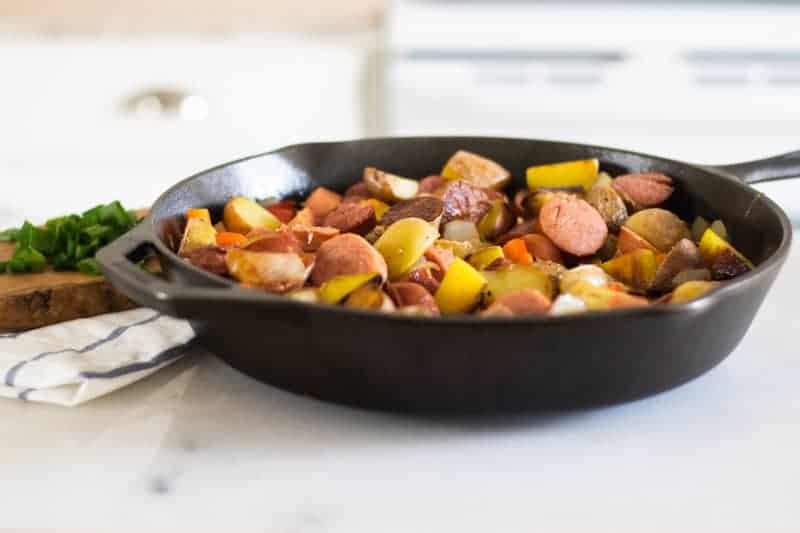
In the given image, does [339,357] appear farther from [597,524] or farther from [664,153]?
[664,153]

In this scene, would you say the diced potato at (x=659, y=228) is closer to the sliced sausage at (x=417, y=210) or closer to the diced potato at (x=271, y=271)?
the sliced sausage at (x=417, y=210)

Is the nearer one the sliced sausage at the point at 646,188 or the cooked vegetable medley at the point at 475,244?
the cooked vegetable medley at the point at 475,244

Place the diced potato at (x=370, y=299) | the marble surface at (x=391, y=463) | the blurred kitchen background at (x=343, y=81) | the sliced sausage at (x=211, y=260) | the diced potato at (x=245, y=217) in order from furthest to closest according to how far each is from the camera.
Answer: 1. the blurred kitchen background at (x=343, y=81)
2. the diced potato at (x=245, y=217)
3. the sliced sausage at (x=211, y=260)
4. the diced potato at (x=370, y=299)
5. the marble surface at (x=391, y=463)

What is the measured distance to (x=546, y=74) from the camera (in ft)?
9.80

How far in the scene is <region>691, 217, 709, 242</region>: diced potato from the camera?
50.1 inches

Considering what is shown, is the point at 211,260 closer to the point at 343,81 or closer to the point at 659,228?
the point at 659,228

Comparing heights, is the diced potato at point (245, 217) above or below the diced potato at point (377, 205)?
above

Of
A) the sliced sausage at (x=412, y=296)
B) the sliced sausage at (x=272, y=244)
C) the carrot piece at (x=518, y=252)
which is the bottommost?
the carrot piece at (x=518, y=252)

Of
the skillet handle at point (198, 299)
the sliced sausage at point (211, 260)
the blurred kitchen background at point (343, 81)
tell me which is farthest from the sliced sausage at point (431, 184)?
the blurred kitchen background at point (343, 81)

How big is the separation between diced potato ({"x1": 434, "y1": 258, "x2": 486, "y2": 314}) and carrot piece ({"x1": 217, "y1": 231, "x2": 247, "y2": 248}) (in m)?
0.28

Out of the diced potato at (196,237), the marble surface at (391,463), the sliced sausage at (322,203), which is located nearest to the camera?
the marble surface at (391,463)

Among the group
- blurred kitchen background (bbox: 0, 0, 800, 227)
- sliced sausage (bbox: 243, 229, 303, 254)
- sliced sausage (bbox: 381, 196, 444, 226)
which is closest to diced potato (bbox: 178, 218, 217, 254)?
sliced sausage (bbox: 243, 229, 303, 254)

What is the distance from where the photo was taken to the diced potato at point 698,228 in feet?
4.17

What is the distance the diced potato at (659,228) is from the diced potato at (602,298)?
0.28 meters
